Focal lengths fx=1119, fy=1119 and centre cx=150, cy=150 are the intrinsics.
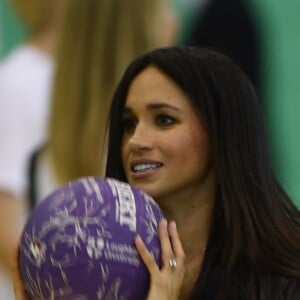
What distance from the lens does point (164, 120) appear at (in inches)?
87.8

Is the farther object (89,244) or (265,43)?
(265,43)

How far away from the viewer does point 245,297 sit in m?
2.13

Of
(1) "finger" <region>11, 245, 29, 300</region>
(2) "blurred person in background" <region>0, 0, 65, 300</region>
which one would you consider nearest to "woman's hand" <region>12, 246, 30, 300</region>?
(1) "finger" <region>11, 245, 29, 300</region>

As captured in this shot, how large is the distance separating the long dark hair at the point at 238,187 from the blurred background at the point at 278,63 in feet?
3.93

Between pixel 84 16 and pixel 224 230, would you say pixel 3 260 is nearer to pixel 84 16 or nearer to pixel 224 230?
pixel 84 16

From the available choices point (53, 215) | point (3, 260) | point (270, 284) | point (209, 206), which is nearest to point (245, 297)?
point (270, 284)

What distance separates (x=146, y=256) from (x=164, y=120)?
0.37 m

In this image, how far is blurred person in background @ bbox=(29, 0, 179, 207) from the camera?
3420 mm

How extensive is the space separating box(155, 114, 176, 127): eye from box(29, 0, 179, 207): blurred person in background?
1181 mm

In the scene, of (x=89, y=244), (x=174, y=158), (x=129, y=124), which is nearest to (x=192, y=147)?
(x=174, y=158)

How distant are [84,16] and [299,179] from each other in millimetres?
832

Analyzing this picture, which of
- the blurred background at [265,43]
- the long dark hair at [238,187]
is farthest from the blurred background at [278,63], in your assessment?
the long dark hair at [238,187]

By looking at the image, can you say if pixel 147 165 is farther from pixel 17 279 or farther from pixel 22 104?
pixel 22 104

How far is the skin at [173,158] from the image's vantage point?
2213 millimetres
